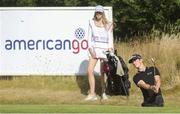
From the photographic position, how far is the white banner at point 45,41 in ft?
54.6

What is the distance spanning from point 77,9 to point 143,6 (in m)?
8.48

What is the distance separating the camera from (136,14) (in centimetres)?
2494

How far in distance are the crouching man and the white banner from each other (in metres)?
4.20

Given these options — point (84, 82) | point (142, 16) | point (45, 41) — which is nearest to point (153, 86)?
point (84, 82)

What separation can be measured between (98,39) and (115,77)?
38.3 inches

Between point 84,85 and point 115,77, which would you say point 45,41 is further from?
point 115,77

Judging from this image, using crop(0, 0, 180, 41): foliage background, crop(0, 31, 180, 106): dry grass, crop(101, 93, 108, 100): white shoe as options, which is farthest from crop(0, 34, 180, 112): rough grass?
crop(0, 0, 180, 41): foliage background

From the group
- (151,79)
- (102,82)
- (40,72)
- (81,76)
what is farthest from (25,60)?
(151,79)

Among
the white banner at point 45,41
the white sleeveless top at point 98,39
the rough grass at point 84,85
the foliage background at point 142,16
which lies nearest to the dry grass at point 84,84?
the rough grass at point 84,85

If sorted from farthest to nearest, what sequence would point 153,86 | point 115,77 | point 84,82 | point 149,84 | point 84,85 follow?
point 84,82, point 84,85, point 115,77, point 149,84, point 153,86

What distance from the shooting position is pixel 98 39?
1504 centimetres

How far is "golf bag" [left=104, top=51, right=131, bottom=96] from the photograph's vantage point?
14898 mm

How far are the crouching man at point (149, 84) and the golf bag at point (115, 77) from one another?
224 cm

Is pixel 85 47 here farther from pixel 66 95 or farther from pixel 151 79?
pixel 151 79
